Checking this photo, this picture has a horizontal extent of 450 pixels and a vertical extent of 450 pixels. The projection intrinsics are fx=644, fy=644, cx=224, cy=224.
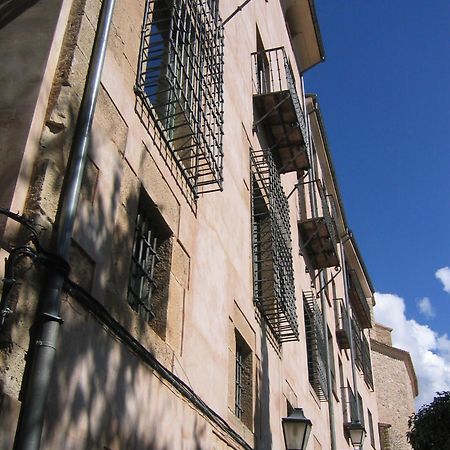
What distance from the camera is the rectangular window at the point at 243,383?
27.0ft

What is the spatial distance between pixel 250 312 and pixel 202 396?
266 cm

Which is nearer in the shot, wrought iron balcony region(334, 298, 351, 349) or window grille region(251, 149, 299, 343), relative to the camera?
window grille region(251, 149, 299, 343)

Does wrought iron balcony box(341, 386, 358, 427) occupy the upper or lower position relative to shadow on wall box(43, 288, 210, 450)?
upper

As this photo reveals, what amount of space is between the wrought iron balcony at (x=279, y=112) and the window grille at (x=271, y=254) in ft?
3.29

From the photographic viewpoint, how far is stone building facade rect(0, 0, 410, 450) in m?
3.97

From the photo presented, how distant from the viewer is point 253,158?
10625mm

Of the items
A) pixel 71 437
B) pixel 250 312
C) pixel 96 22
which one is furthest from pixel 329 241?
pixel 71 437

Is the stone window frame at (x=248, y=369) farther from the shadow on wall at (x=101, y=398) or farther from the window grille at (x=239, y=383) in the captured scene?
the shadow on wall at (x=101, y=398)

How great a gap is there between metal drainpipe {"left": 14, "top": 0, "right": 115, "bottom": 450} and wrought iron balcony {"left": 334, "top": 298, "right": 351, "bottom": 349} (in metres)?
15.7

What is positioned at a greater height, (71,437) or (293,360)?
(293,360)

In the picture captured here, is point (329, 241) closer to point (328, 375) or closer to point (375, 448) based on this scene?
point (328, 375)

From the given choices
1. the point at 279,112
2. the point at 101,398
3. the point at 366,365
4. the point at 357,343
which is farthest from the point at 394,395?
the point at 101,398

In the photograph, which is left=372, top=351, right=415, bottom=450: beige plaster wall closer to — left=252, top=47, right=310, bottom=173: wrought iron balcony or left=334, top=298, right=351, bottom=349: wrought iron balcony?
left=334, top=298, right=351, bottom=349: wrought iron balcony

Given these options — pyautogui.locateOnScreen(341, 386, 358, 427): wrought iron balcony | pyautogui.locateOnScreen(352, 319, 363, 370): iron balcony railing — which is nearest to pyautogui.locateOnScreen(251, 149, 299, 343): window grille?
pyautogui.locateOnScreen(341, 386, 358, 427): wrought iron balcony
